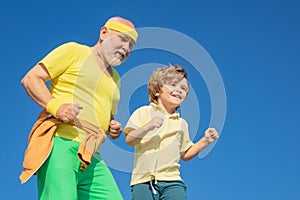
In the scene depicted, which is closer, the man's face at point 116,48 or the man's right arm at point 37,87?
the man's right arm at point 37,87

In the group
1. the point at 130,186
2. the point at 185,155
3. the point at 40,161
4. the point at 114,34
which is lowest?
the point at 40,161

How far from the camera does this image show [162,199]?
17.5 feet

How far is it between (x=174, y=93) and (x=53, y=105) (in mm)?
2031

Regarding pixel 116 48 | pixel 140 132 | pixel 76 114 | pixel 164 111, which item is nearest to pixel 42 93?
pixel 76 114

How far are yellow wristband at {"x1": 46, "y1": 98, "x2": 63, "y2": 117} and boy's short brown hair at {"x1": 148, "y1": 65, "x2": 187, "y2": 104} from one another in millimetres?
2052

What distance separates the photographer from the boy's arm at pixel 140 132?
16.4 feet

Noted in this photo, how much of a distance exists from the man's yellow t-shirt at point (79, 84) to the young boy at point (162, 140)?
2.54 feet

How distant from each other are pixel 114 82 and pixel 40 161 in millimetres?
1061

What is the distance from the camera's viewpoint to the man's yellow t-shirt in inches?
167


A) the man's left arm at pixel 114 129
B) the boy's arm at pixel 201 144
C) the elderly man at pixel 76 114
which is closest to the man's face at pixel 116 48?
the elderly man at pixel 76 114

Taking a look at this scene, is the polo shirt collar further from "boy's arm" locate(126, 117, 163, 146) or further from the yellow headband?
the yellow headband

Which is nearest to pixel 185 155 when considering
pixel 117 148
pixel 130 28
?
pixel 117 148

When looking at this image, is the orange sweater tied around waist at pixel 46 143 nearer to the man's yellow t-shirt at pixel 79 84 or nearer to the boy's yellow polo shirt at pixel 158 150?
the man's yellow t-shirt at pixel 79 84

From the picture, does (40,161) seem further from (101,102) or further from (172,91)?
(172,91)
